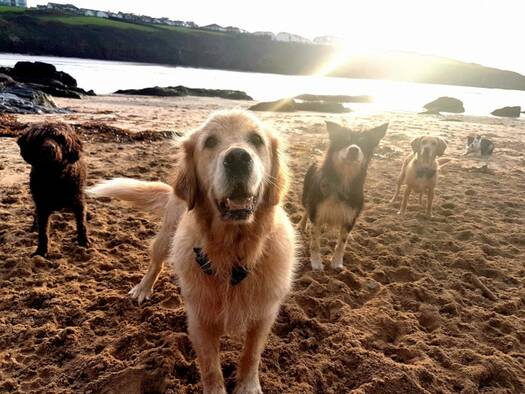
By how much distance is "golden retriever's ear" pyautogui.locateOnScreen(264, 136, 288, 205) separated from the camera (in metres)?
2.60

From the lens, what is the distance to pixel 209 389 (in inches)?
96.7

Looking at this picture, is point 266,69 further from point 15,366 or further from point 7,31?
point 15,366

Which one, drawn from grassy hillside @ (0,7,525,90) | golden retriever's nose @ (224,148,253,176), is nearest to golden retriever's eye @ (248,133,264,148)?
golden retriever's nose @ (224,148,253,176)

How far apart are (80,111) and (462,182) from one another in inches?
494

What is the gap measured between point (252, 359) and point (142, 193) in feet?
6.93

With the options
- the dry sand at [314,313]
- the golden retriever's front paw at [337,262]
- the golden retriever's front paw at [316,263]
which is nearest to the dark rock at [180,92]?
the dry sand at [314,313]

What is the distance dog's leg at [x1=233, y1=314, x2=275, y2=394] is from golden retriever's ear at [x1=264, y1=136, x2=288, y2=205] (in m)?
0.80

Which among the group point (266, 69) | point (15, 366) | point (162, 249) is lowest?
point (15, 366)

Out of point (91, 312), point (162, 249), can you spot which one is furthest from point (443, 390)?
point (91, 312)

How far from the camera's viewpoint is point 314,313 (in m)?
3.46

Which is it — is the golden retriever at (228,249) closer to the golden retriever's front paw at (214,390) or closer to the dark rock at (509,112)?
the golden retriever's front paw at (214,390)

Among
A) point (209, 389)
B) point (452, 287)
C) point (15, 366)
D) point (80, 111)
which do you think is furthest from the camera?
point (80, 111)

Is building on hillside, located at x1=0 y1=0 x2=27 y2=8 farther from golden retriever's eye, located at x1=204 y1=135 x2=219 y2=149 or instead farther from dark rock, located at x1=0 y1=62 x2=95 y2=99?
golden retriever's eye, located at x1=204 y1=135 x2=219 y2=149

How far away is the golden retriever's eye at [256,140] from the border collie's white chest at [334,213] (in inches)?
80.2
